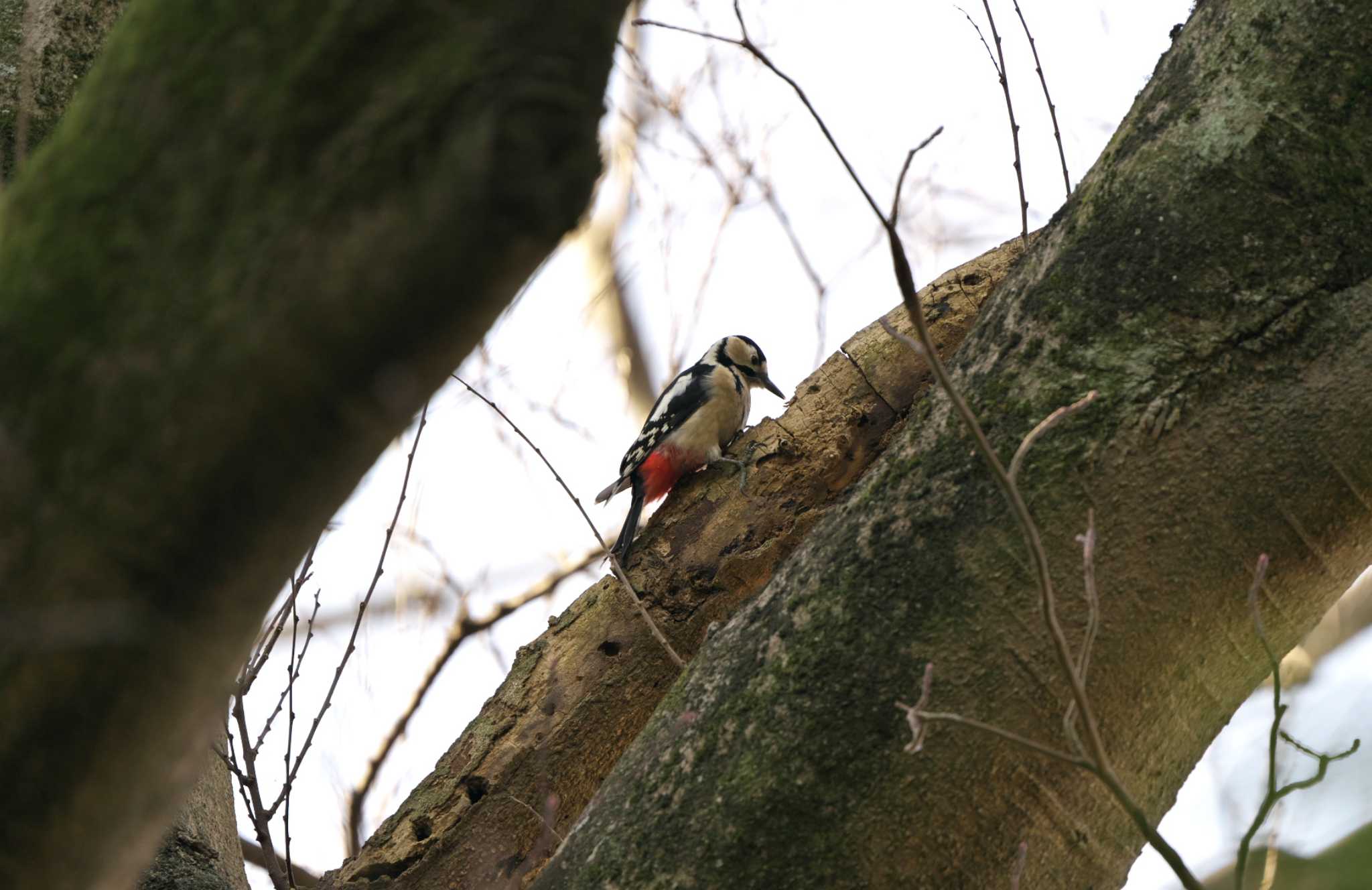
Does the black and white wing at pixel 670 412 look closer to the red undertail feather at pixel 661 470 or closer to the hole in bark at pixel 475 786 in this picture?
the red undertail feather at pixel 661 470

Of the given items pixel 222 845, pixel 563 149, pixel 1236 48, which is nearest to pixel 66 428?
pixel 563 149

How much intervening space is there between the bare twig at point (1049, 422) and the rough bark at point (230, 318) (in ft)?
2.53

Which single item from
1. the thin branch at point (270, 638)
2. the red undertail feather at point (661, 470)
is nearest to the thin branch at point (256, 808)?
the thin branch at point (270, 638)

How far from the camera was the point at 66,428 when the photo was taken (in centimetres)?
90

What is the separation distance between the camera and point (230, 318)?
0.88 metres

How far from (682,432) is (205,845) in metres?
2.26

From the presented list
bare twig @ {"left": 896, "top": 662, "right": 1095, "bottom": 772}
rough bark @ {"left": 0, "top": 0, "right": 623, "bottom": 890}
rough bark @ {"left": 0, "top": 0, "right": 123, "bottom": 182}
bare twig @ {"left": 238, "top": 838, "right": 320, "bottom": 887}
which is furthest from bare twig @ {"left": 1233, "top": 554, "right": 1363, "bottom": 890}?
bare twig @ {"left": 238, "top": 838, "right": 320, "bottom": 887}

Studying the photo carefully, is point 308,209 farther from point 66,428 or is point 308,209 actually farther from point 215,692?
point 215,692

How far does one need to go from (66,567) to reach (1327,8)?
75.6 inches

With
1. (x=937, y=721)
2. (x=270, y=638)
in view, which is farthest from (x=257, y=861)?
(x=937, y=721)

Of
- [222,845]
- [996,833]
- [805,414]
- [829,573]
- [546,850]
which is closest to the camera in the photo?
[996,833]

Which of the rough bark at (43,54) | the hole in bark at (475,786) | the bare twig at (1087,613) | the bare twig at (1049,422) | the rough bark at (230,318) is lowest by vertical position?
the bare twig at (1087,613)

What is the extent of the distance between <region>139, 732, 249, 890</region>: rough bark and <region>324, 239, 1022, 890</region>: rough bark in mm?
255

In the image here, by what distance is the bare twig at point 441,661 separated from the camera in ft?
15.6
